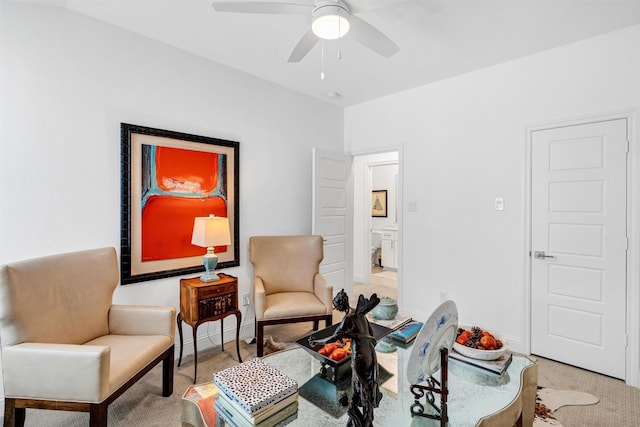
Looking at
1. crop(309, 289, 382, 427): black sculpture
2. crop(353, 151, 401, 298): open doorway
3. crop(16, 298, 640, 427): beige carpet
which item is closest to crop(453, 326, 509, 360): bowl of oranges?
crop(309, 289, 382, 427): black sculpture

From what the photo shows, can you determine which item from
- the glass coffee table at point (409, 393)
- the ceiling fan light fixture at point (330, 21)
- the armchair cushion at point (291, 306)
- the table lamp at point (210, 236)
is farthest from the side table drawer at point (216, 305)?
the ceiling fan light fixture at point (330, 21)

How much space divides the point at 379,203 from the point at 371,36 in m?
4.85

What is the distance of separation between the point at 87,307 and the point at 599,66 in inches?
162

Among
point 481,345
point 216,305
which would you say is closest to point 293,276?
point 216,305

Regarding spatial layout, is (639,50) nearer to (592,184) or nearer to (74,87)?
(592,184)

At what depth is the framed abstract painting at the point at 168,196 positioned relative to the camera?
2.43 metres

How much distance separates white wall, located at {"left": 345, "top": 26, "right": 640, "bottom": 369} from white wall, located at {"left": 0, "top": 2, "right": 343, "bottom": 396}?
1823mm

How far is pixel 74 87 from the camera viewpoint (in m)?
2.20

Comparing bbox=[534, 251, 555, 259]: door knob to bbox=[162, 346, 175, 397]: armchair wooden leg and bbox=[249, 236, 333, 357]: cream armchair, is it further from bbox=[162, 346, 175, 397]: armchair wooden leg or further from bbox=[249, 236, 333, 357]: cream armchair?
bbox=[162, 346, 175, 397]: armchair wooden leg

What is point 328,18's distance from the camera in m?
1.77

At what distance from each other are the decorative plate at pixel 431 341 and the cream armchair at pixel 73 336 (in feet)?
4.85

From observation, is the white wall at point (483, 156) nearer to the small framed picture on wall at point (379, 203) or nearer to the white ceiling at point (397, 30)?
the white ceiling at point (397, 30)

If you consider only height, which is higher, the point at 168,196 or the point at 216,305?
the point at 168,196

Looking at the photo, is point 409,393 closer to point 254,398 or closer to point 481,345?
point 481,345
